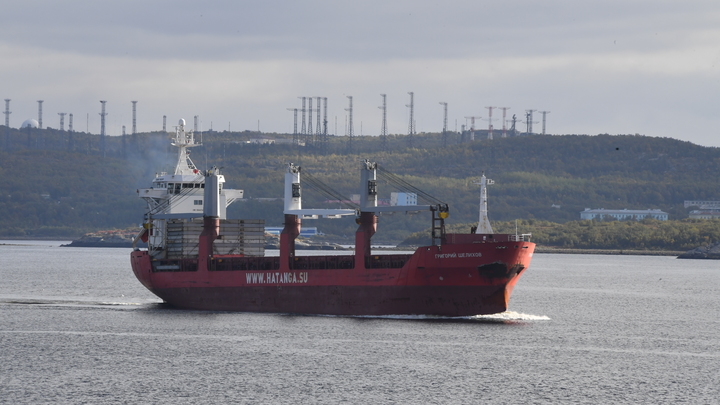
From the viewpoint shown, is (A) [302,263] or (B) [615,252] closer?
(A) [302,263]

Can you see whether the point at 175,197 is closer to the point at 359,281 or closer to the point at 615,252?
Result: the point at 359,281

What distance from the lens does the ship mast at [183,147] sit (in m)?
66.2

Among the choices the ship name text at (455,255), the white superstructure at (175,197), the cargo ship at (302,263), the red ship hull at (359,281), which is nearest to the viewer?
the ship name text at (455,255)

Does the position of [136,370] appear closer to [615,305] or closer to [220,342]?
[220,342]

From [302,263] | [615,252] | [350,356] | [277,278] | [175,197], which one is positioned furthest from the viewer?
[615,252]


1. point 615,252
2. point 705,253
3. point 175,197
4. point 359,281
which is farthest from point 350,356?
point 615,252

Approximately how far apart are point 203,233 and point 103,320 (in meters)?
7.63

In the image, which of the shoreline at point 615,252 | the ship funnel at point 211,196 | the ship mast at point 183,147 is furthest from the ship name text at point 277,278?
the shoreline at point 615,252

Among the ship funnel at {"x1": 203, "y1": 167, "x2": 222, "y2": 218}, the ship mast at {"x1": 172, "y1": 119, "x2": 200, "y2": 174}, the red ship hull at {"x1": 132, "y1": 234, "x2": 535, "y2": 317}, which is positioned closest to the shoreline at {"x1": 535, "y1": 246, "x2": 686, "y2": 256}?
the ship mast at {"x1": 172, "y1": 119, "x2": 200, "y2": 174}

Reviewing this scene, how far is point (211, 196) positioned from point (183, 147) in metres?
8.56

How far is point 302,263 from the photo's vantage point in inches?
2260

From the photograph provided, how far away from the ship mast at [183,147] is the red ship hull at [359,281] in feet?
25.1

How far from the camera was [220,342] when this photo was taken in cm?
4750

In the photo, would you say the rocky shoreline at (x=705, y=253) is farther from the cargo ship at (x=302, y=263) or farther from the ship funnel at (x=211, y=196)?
the ship funnel at (x=211, y=196)
